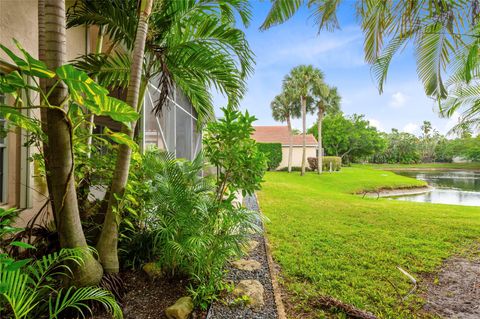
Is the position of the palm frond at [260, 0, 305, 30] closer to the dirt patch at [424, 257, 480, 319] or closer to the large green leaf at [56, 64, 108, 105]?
the large green leaf at [56, 64, 108, 105]

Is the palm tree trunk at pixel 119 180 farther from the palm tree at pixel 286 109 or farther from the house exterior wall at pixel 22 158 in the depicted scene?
the palm tree at pixel 286 109

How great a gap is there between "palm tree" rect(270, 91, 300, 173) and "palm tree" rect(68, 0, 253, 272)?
17123mm

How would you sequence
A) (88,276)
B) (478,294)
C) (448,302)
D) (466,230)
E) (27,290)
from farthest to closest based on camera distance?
1. (466,230)
2. (478,294)
3. (448,302)
4. (88,276)
5. (27,290)

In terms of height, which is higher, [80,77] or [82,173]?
[80,77]

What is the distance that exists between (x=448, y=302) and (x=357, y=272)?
37.5 inches

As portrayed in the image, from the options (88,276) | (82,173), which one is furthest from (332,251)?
(82,173)

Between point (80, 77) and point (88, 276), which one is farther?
point (88, 276)

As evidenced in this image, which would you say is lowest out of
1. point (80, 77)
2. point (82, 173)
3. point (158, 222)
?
point (158, 222)

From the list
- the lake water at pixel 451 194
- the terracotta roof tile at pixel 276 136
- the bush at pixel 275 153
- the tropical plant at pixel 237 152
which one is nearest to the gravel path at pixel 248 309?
the tropical plant at pixel 237 152

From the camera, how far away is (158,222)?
2.98 m

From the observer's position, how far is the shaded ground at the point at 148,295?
2342 millimetres

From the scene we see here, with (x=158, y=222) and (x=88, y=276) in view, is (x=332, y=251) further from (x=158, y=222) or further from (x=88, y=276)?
(x=88, y=276)

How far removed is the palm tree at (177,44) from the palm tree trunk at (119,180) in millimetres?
430

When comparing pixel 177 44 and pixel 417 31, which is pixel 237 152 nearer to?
pixel 177 44
